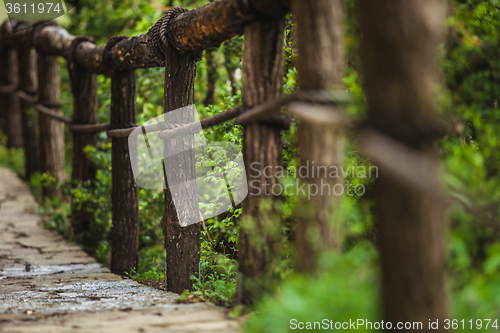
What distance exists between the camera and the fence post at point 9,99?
9172mm

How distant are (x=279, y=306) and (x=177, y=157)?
5.84ft

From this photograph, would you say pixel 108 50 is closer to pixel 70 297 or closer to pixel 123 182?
pixel 123 182

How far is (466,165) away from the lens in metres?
1.67

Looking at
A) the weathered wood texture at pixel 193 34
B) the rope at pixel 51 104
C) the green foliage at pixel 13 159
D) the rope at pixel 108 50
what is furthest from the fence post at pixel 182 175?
the green foliage at pixel 13 159

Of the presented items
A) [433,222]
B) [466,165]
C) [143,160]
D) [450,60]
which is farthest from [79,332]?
[143,160]

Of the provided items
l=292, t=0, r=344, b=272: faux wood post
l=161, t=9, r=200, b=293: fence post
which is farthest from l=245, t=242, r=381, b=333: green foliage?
l=161, t=9, r=200, b=293: fence post

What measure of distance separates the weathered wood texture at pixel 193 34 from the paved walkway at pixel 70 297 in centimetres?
149

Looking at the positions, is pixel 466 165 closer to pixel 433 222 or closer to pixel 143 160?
pixel 433 222

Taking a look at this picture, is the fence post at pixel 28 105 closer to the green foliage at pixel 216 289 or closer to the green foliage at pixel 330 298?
the green foliage at pixel 216 289

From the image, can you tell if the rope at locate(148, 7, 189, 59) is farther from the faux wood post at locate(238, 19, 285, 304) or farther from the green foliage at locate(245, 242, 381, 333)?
the green foliage at locate(245, 242, 381, 333)

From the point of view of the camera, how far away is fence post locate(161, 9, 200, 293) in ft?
10.5

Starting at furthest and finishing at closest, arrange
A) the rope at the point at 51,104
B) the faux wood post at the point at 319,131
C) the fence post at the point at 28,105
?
the fence post at the point at 28,105
the rope at the point at 51,104
the faux wood post at the point at 319,131

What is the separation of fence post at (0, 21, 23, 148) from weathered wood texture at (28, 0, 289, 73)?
506 cm

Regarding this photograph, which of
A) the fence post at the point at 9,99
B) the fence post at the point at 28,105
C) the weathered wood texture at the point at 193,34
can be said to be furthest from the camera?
the fence post at the point at 9,99
